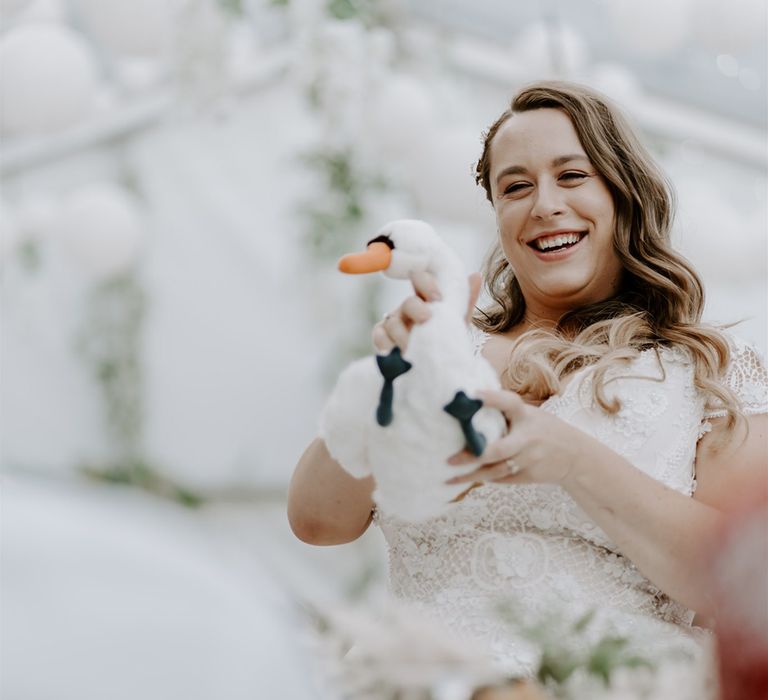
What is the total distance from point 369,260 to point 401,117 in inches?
81.2

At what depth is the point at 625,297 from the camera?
1.59m

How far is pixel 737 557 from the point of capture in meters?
0.55

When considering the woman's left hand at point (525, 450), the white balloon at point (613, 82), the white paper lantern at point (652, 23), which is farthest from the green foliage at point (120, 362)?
the woman's left hand at point (525, 450)

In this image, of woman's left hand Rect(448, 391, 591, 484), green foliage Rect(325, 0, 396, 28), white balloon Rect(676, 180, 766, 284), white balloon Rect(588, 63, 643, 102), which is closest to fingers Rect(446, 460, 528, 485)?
woman's left hand Rect(448, 391, 591, 484)

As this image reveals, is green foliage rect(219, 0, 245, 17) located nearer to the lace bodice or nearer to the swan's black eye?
the lace bodice

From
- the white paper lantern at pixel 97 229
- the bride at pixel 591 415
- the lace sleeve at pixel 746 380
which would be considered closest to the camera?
the bride at pixel 591 415

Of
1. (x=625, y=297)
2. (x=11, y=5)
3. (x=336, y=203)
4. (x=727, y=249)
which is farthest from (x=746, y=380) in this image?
(x=336, y=203)

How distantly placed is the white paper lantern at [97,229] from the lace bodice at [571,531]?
7.82ft

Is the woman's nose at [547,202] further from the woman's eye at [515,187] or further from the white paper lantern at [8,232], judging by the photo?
the white paper lantern at [8,232]

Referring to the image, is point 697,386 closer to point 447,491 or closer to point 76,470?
point 447,491

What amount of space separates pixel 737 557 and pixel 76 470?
4.54m

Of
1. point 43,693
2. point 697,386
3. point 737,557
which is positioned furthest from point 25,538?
Answer: point 697,386

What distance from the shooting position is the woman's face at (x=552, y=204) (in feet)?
4.84

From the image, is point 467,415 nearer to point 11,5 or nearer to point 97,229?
point 11,5
